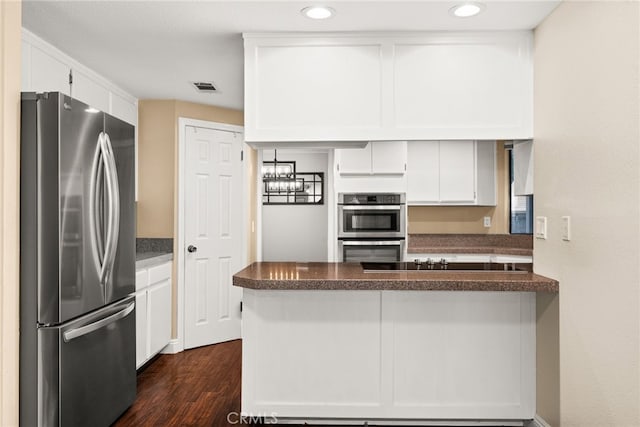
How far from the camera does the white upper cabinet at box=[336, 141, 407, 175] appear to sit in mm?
3664

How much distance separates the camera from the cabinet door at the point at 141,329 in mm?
3424

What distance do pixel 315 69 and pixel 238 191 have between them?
85.1 inches

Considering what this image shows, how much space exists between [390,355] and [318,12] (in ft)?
6.12

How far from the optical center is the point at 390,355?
2.61m

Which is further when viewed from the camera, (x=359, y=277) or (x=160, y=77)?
(x=160, y=77)

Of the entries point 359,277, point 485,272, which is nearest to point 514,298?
point 485,272

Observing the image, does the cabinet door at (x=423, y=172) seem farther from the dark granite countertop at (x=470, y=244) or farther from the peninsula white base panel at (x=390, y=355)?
the peninsula white base panel at (x=390, y=355)

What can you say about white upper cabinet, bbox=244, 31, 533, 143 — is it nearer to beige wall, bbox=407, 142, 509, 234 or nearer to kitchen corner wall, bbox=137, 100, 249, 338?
beige wall, bbox=407, 142, 509, 234

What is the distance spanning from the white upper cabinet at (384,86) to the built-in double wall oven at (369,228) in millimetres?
1356

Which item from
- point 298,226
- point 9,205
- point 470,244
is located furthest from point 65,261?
point 298,226

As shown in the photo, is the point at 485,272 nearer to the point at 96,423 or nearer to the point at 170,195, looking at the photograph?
the point at 96,423

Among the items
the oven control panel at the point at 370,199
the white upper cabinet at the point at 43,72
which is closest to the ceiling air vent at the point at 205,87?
the white upper cabinet at the point at 43,72

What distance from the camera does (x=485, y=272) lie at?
8.79ft

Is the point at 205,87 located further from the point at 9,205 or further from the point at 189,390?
the point at 189,390
